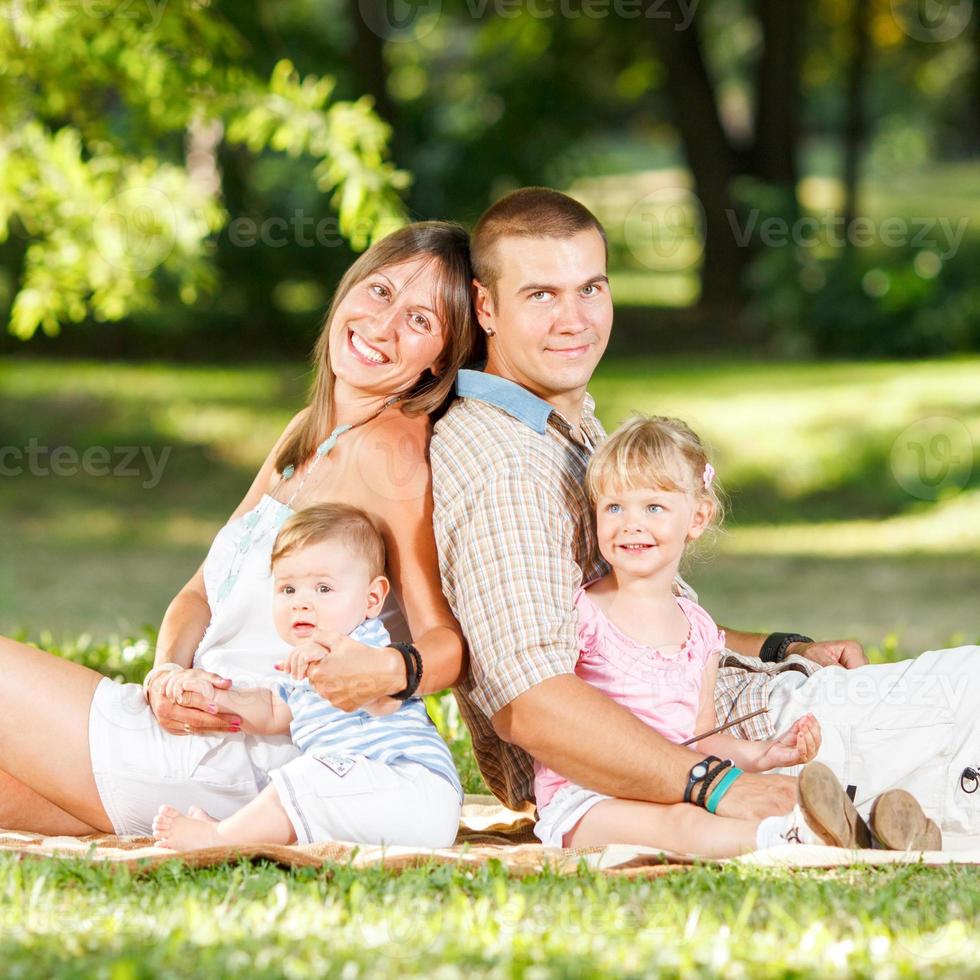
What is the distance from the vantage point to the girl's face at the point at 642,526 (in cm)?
394

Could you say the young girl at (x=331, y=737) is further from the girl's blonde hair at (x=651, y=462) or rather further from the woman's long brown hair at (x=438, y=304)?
the girl's blonde hair at (x=651, y=462)

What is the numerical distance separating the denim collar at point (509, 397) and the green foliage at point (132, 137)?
2.97m

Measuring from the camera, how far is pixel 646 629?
4.01 meters

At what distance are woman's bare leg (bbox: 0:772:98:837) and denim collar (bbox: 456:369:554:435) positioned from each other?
1.49m

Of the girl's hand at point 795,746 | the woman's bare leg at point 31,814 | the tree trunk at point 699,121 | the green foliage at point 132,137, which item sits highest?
the tree trunk at point 699,121

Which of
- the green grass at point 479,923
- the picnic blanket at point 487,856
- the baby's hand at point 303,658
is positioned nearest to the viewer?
the green grass at point 479,923

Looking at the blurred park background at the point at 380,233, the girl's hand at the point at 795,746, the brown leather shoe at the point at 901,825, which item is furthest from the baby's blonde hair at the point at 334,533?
the blurred park background at the point at 380,233

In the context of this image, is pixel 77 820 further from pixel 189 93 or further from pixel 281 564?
pixel 189 93

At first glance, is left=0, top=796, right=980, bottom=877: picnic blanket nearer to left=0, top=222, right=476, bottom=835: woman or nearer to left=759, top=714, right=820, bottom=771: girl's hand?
left=0, top=222, right=476, bottom=835: woman

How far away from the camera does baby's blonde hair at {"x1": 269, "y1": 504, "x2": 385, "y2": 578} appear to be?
3.87 meters

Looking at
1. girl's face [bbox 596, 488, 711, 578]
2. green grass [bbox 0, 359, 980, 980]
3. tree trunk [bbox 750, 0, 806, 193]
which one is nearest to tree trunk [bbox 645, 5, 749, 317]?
tree trunk [bbox 750, 0, 806, 193]

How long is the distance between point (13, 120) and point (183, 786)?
527 cm

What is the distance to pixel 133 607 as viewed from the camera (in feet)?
35.1

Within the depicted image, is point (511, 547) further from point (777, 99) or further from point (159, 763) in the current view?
point (777, 99)
